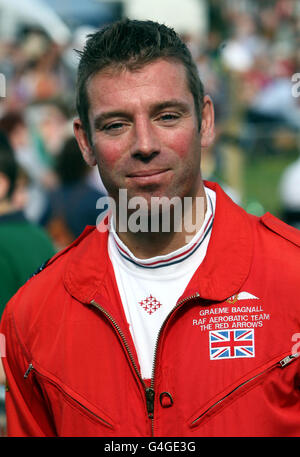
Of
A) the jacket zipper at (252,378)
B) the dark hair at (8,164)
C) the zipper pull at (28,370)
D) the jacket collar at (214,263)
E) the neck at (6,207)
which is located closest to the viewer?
the jacket zipper at (252,378)

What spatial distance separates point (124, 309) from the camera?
211 cm

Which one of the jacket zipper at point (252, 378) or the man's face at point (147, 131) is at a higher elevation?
the man's face at point (147, 131)

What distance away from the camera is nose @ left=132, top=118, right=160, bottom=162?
2006 millimetres

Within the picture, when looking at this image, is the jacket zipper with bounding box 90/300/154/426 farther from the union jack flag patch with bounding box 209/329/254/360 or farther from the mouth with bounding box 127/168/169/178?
the mouth with bounding box 127/168/169/178

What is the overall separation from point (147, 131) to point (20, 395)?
882mm

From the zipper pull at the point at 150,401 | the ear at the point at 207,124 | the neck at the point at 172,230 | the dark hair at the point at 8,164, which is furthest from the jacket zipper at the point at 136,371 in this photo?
the dark hair at the point at 8,164

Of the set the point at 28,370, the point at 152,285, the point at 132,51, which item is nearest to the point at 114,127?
the point at 132,51

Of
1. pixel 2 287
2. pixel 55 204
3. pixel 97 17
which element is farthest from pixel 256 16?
pixel 2 287

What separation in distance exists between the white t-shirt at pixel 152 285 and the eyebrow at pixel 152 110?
0.33m

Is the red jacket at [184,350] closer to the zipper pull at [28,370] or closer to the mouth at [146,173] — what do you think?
the zipper pull at [28,370]

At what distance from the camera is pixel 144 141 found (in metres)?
2.01

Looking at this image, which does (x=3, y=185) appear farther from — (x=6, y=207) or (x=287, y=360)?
(x=287, y=360)

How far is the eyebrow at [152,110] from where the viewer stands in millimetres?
2047

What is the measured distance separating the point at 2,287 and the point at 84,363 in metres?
1.47
